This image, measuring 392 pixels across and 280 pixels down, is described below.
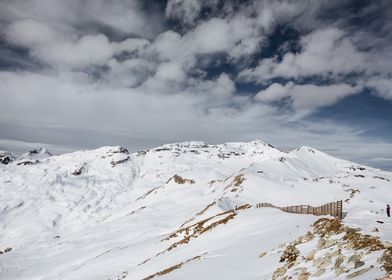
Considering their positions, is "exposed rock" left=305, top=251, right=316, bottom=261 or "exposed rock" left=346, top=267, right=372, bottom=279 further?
"exposed rock" left=305, top=251, right=316, bottom=261

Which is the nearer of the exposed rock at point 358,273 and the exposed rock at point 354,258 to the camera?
Answer: the exposed rock at point 358,273

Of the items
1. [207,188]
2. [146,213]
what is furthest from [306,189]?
[146,213]

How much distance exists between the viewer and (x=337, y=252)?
12953 mm

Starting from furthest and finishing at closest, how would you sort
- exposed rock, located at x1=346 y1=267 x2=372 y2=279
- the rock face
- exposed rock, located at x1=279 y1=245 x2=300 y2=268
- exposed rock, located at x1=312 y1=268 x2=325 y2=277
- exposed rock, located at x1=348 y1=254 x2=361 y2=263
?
exposed rock, located at x1=279 y1=245 x2=300 y2=268, exposed rock, located at x1=312 y1=268 x2=325 y2=277, exposed rock, located at x1=348 y1=254 x2=361 y2=263, the rock face, exposed rock, located at x1=346 y1=267 x2=372 y2=279

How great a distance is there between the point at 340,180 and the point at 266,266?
10576 cm

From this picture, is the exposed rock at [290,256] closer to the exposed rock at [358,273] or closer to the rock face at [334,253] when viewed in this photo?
the rock face at [334,253]

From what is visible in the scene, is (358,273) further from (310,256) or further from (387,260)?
(310,256)

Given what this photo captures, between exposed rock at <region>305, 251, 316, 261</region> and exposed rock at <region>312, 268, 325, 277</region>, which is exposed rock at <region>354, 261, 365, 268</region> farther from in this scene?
exposed rock at <region>305, 251, 316, 261</region>

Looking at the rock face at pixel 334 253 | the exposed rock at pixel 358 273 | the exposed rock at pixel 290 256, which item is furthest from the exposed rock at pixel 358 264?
the exposed rock at pixel 290 256

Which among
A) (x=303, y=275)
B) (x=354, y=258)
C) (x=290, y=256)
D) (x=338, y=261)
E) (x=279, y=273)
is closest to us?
(x=354, y=258)

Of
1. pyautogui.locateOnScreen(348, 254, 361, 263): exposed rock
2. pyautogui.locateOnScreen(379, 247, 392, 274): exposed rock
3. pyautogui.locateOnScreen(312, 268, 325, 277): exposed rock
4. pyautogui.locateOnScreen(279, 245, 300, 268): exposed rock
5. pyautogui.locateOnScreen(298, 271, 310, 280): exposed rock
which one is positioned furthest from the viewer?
pyautogui.locateOnScreen(279, 245, 300, 268): exposed rock

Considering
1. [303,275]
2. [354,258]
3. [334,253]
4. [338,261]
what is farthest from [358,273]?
[334,253]

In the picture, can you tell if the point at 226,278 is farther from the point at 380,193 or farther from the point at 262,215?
the point at 380,193

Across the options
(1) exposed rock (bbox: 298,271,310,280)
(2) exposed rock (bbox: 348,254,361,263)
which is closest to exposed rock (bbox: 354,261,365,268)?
(2) exposed rock (bbox: 348,254,361,263)
